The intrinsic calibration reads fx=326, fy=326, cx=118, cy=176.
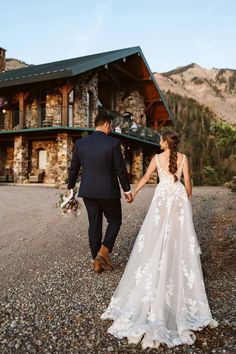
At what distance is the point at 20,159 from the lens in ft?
66.0

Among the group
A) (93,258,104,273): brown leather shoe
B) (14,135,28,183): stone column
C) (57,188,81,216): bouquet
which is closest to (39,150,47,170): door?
(14,135,28,183): stone column

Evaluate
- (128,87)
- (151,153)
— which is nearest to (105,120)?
(128,87)


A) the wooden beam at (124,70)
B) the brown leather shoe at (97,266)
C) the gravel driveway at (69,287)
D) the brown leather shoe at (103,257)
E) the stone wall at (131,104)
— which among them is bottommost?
the gravel driveway at (69,287)

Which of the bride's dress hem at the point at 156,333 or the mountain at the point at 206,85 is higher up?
the mountain at the point at 206,85

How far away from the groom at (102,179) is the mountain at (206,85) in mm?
52780

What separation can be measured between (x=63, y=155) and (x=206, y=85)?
53.5 m

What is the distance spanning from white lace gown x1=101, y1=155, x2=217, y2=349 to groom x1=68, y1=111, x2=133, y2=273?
3.04ft

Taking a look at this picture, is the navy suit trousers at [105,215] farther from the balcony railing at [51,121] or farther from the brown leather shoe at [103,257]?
the balcony railing at [51,121]

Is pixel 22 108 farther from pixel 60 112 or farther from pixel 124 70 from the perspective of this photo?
pixel 124 70

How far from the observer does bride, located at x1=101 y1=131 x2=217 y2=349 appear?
277cm

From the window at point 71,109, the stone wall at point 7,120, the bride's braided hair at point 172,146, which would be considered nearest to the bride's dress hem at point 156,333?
the bride's braided hair at point 172,146

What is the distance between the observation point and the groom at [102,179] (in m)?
4.23

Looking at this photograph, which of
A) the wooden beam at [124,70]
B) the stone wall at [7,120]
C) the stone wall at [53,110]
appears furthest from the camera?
the stone wall at [7,120]

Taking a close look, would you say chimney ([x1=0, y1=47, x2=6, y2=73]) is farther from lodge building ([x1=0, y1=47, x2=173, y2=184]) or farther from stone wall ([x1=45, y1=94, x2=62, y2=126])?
stone wall ([x1=45, y1=94, x2=62, y2=126])
